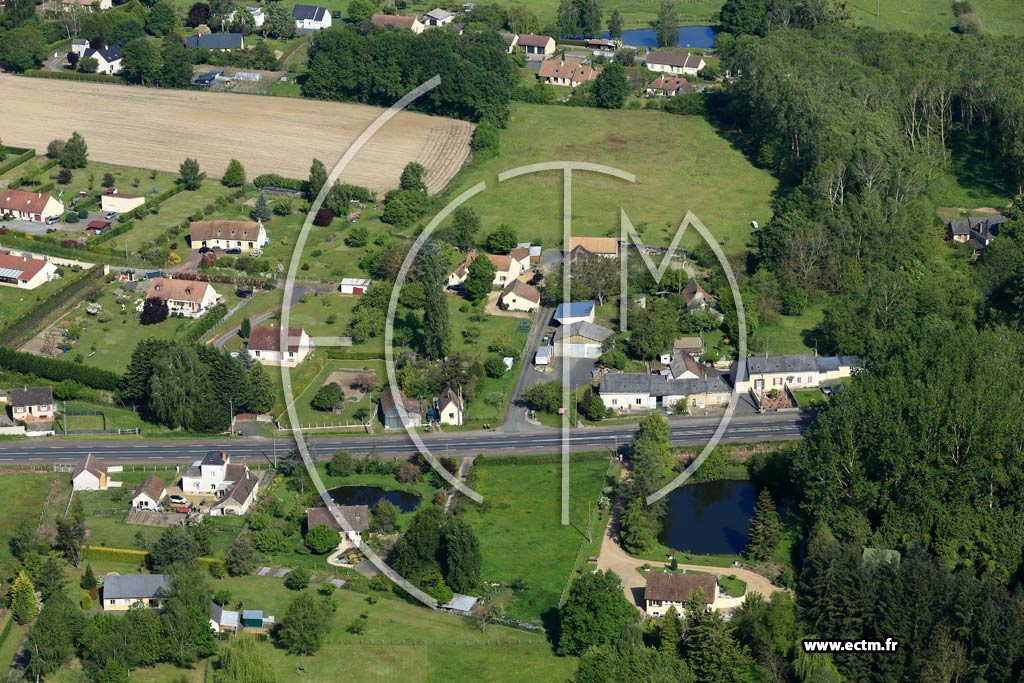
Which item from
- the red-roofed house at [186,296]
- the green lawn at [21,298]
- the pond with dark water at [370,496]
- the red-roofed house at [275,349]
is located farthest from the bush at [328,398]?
the green lawn at [21,298]

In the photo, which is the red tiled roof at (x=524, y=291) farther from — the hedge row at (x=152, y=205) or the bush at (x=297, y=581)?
the bush at (x=297, y=581)

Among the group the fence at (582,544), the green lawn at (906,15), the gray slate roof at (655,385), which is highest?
the green lawn at (906,15)

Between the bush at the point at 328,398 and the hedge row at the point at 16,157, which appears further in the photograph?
the hedge row at the point at 16,157

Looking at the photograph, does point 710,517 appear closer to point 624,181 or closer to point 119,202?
point 624,181

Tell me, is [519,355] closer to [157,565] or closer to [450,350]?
[450,350]

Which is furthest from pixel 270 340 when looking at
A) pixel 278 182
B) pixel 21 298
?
pixel 278 182

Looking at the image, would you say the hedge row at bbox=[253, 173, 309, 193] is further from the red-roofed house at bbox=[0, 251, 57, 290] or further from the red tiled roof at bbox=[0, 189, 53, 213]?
the red-roofed house at bbox=[0, 251, 57, 290]
